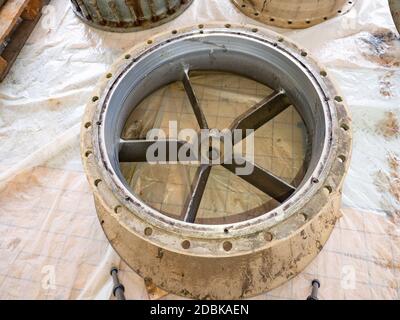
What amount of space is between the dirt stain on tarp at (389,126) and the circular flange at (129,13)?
1659 mm

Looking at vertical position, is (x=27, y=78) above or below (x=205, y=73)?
above

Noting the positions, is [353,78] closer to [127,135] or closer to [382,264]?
[382,264]

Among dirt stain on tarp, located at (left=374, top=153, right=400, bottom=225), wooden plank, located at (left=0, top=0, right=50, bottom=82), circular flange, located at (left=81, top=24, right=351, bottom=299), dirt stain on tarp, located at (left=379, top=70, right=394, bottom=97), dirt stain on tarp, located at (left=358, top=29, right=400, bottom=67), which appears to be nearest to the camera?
circular flange, located at (left=81, top=24, right=351, bottom=299)

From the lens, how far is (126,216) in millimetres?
1347

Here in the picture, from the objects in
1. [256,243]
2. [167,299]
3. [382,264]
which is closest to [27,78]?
[167,299]

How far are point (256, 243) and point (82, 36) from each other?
85.3 inches

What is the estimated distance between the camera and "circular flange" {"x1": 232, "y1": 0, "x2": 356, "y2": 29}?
7.80 feet

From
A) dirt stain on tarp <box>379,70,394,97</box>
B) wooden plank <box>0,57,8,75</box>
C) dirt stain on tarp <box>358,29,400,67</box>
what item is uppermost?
wooden plank <box>0,57,8,75</box>

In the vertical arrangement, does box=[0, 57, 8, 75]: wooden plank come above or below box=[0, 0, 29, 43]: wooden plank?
below

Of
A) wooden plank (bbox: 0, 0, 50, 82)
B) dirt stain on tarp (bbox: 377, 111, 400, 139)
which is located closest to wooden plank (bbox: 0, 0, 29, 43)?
wooden plank (bbox: 0, 0, 50, 82)

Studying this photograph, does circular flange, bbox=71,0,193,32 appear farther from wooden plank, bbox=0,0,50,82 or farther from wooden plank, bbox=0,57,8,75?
wooden plank, bbox=0,57,8,75

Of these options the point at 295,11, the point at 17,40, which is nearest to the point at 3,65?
the point at 17,40

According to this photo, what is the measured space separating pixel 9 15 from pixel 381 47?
2.65 metres

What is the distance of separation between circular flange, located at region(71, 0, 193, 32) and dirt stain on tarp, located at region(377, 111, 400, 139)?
1659 mm
